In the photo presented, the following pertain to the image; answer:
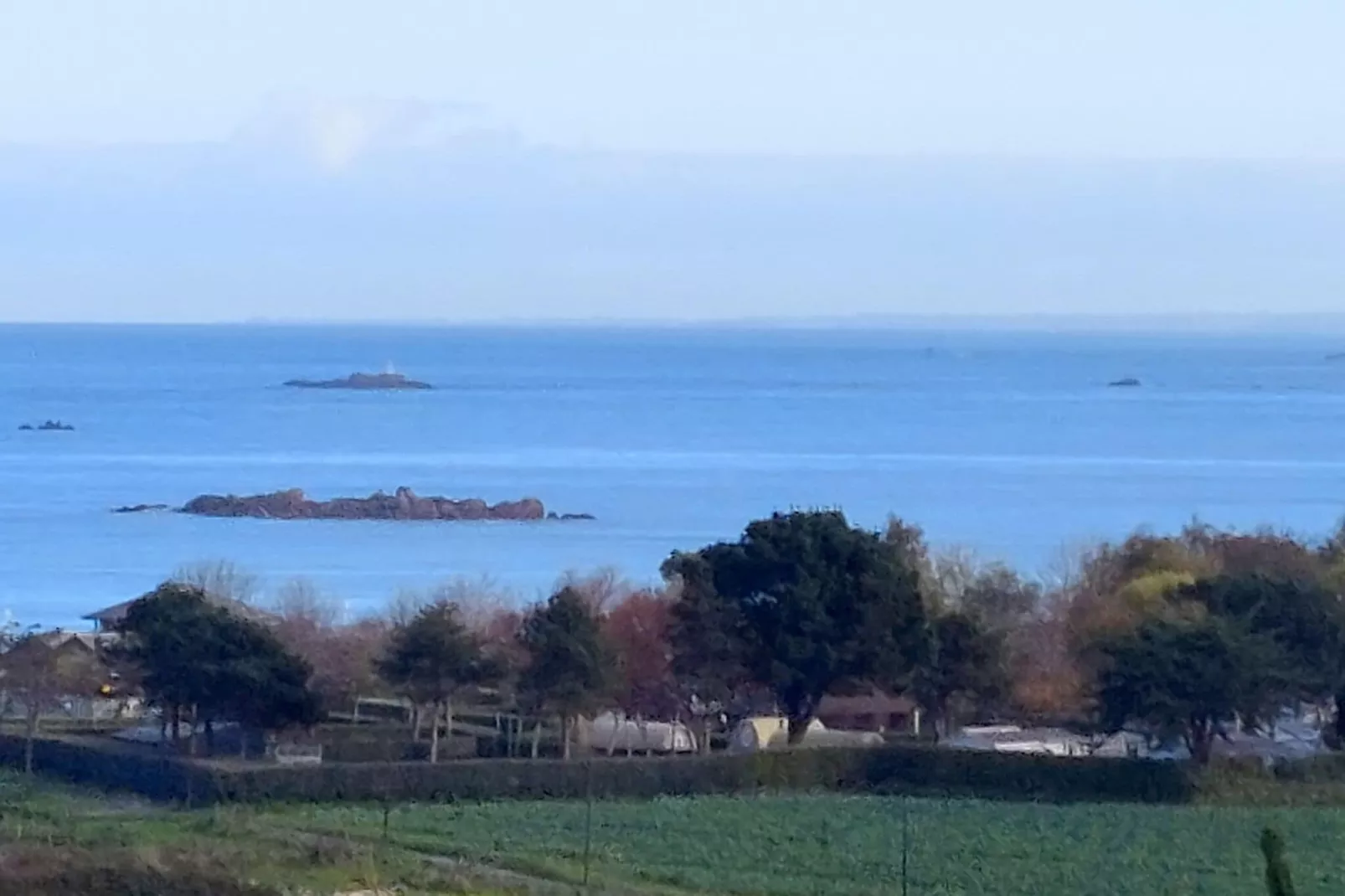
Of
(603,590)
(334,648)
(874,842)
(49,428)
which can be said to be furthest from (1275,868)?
(49,428)

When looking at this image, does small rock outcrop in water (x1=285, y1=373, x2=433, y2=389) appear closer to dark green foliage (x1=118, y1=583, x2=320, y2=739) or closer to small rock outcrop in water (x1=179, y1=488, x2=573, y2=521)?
small rock outcrop in water (x1=179, y1=488, x2=573, y2=521)

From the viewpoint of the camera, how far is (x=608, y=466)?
273 feet

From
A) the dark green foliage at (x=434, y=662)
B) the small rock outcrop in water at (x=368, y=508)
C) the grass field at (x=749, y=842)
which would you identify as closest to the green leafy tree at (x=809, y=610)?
the dark green foliage at (x=434, y=662)

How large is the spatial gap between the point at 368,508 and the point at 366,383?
85331 mm

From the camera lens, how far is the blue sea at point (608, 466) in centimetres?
5681

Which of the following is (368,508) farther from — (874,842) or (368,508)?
(874,842)

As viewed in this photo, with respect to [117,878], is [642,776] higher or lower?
higher

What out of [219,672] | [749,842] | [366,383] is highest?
[366,383]

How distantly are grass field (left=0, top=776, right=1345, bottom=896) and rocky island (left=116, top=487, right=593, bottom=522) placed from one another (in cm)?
4461

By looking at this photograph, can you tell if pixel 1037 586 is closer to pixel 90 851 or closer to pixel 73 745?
pixel 73 745

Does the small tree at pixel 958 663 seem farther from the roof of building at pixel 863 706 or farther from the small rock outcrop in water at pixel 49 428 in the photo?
the small rock outcrop in water at pixel 49 428

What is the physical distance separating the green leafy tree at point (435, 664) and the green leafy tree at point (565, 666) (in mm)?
552

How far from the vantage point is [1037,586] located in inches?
1382

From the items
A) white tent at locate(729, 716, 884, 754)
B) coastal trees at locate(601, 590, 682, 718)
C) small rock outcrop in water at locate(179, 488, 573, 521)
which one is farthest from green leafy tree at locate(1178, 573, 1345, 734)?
small rock outcrop in water at locate(179, 488, 573, 521)
